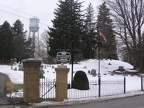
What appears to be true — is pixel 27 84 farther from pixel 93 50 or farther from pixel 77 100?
pixel 93 50

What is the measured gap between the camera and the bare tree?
43.8 meters

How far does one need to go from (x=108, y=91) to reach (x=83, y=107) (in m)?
6.32

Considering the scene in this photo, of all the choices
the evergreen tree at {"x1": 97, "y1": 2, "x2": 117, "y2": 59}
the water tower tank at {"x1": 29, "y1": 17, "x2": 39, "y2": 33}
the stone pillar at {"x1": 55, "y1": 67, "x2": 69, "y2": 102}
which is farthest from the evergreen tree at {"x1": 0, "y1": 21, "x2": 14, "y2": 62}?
the stone pillar at {"x1": 55, "y1": 67, "x2": 69, "y2": 102}

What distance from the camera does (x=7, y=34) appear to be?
72.1 meters

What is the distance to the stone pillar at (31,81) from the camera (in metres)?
14.1

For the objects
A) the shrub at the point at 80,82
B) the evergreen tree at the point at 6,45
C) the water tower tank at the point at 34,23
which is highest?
the water tower tank at the point at 34,23

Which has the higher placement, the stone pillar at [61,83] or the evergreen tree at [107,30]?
the evergreen tree at [107,30]

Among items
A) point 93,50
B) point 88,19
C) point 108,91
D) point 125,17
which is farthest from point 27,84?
point 88,19

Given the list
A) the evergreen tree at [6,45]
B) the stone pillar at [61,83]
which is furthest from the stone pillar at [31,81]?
the evergreen tree at [6,45]

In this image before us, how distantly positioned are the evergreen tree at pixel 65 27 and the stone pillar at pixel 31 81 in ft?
123

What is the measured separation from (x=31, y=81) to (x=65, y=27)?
39780mm

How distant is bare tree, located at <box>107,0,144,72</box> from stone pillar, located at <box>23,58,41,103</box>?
103 feet

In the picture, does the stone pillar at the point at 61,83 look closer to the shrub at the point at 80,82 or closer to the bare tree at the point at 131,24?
the shrub at the point at 80,82

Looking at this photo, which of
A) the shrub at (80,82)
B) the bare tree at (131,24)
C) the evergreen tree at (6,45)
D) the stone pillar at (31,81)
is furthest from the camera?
the evergreen tree at (6,45)
